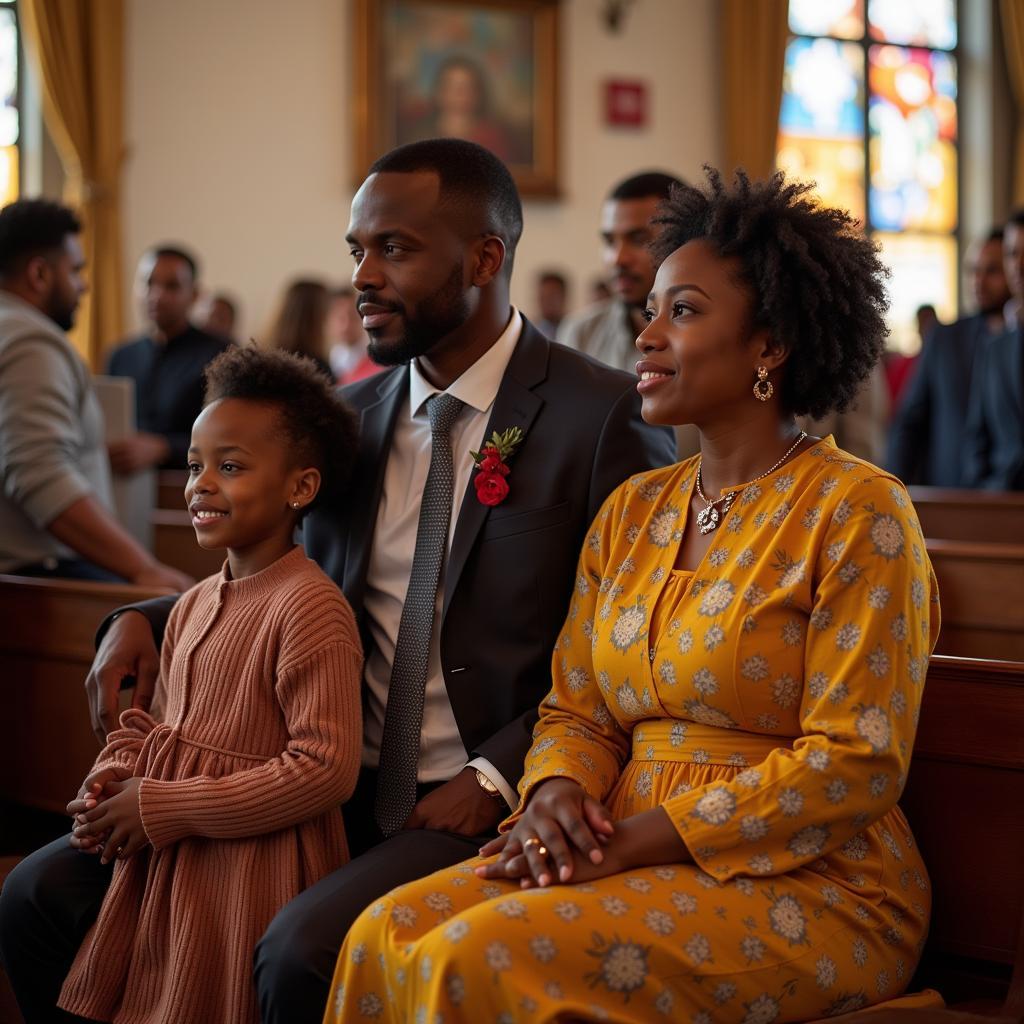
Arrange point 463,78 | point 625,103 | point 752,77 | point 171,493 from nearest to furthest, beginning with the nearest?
point 171,493
point 463,78
point 625,103
point 752,77

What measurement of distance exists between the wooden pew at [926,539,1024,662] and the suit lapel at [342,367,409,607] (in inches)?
55.2

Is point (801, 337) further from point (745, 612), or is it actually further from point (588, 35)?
point (588, 35)

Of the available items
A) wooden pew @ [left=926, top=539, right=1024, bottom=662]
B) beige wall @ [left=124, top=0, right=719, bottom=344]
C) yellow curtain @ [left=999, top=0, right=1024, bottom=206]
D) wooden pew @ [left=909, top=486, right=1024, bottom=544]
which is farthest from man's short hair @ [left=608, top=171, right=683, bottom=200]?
yellow curtain @ [left=999, top=0, right=1024, bottom=206]

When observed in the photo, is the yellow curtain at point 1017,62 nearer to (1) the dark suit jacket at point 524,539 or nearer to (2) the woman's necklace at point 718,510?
(1) the dark suit jacket at point 524,539

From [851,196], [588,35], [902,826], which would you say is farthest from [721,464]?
[851,196]

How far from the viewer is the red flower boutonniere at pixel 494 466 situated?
2551mm

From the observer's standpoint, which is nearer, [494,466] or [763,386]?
[763,386]

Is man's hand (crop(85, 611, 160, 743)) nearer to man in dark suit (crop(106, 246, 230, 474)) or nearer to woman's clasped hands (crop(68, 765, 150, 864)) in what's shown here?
woman's clasped hands (crop(68, 765, 150, 864))

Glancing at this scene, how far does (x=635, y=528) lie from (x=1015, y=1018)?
3.01 ft

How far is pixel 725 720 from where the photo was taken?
208 centimetres

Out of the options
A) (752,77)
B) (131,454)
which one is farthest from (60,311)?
(752,77)

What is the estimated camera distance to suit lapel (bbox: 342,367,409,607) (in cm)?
266

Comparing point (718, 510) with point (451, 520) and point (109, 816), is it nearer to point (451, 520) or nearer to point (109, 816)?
point (451, 520)

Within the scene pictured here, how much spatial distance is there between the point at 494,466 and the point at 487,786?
1.90 ft
